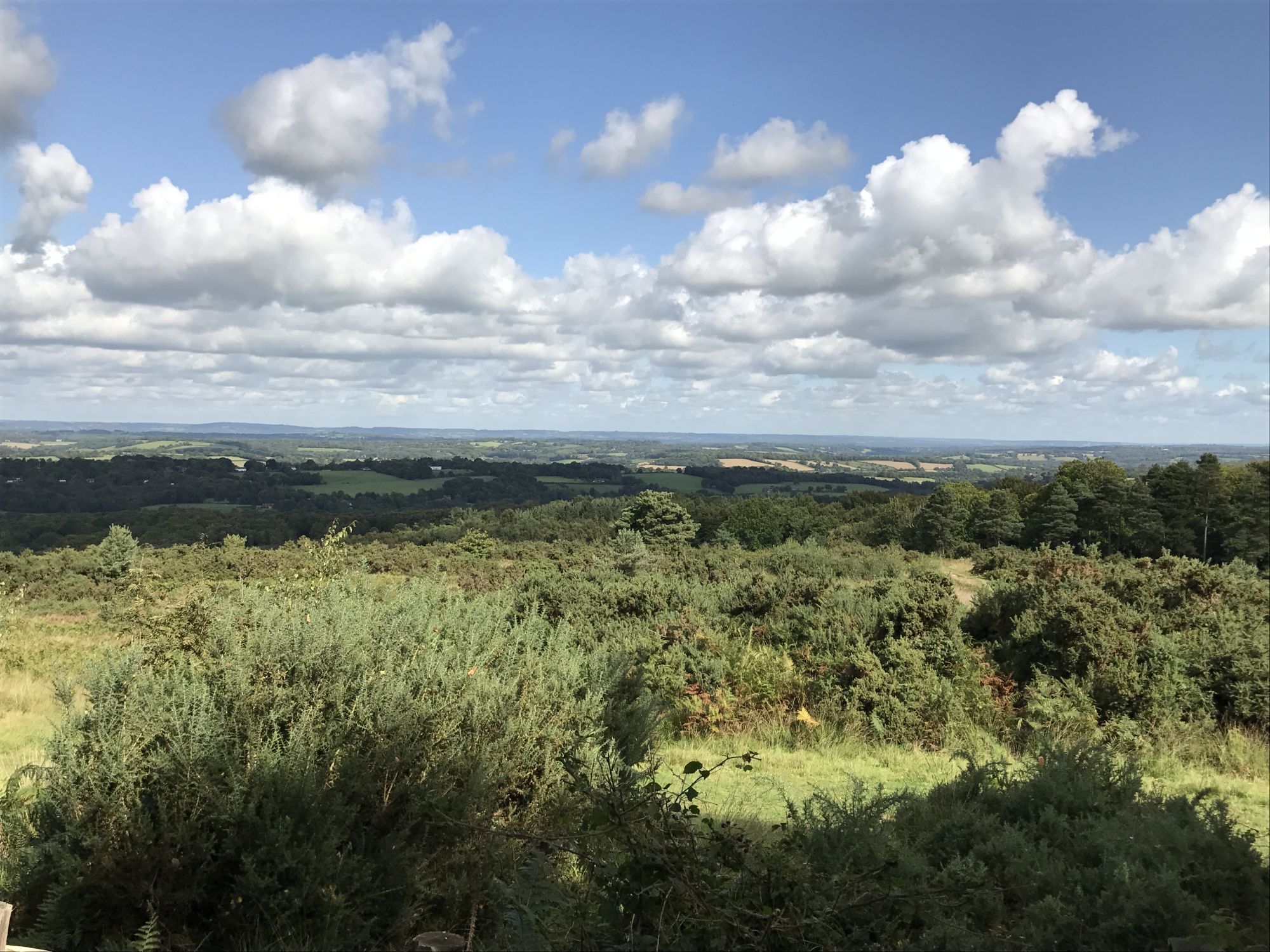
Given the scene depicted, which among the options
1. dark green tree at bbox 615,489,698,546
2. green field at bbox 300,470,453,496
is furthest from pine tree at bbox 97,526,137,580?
green field at bbox 300,470,453,496

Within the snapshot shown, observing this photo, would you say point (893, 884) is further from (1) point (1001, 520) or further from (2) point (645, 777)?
(1) point (1001, 520)

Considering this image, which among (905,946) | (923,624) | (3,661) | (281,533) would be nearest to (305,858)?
(905,946)

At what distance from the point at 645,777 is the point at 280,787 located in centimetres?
206

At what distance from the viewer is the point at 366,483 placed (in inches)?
3937

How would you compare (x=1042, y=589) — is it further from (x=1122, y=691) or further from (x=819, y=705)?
(x=819, y=705)

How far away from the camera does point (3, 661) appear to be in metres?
12.7

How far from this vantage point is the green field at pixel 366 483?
303ft

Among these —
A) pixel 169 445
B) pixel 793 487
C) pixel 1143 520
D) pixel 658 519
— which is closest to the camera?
pixel 1143 520

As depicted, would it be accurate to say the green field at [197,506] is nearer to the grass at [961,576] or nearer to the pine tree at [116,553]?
the pine tree at [116,553]

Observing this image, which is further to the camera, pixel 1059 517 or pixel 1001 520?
pixel 1001 520

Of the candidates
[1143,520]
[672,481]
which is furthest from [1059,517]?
[672,481]

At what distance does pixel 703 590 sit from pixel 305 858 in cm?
1123

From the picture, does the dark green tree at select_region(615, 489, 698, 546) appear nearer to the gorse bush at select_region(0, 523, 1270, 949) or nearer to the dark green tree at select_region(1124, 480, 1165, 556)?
the gorse bush at select_region(0, 523, 1270, 949)

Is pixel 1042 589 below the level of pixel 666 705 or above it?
above
